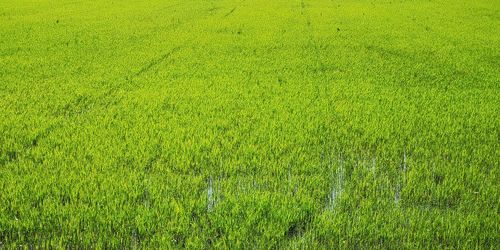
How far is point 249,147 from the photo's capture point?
13.3ft

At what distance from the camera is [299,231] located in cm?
290

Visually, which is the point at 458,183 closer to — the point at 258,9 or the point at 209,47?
the point at 209,47

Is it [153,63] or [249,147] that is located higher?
[153,63]

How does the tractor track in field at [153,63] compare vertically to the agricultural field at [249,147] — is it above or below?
above

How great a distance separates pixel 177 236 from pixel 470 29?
12108mm

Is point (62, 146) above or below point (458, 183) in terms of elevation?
above

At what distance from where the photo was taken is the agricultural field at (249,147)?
2.89 meters

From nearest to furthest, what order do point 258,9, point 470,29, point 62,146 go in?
point 62,146 → point 470,29 → point 258,9

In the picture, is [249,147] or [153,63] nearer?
[249,147]

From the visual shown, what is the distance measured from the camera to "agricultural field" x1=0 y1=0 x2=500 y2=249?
2.89 meters

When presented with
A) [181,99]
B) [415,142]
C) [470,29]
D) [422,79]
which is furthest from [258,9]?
[415,142]

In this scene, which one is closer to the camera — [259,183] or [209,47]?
[259,183]

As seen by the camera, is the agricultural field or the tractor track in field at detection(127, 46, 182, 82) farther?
the tractor track in field at detection(127, 46, 182, 82)

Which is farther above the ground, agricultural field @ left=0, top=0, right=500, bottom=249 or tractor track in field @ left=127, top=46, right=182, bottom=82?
tractor track in field @ left=127, top=46, right=182, bottom=82
